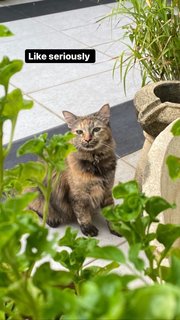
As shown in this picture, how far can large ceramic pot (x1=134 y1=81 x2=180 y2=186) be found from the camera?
1225 millimetres

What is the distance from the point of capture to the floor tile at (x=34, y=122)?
188 cm

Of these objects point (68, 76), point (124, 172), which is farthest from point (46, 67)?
point (124, 172)

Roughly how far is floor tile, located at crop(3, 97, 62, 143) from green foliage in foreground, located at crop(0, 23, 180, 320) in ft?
4.62

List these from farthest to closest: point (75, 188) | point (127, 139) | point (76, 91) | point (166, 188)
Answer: point (76, 91) < point (127, 139) < point (75, 188) < point (166, 188)

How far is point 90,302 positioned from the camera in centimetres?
20

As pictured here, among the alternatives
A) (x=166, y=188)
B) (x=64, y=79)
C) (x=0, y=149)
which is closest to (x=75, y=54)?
(x=64, y=79)

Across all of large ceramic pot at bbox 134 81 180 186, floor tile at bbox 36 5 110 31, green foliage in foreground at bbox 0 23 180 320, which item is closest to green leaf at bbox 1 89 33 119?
green foliage in foreground at bbox 0 23 180 320

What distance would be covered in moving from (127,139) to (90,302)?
1.70m

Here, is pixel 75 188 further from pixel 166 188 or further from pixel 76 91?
pixel 76 91

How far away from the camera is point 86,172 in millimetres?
1327

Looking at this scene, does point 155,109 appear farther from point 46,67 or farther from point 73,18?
point 73,18

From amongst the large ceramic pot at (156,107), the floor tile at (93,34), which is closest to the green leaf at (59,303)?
the large ceramic pot at (156,107)
